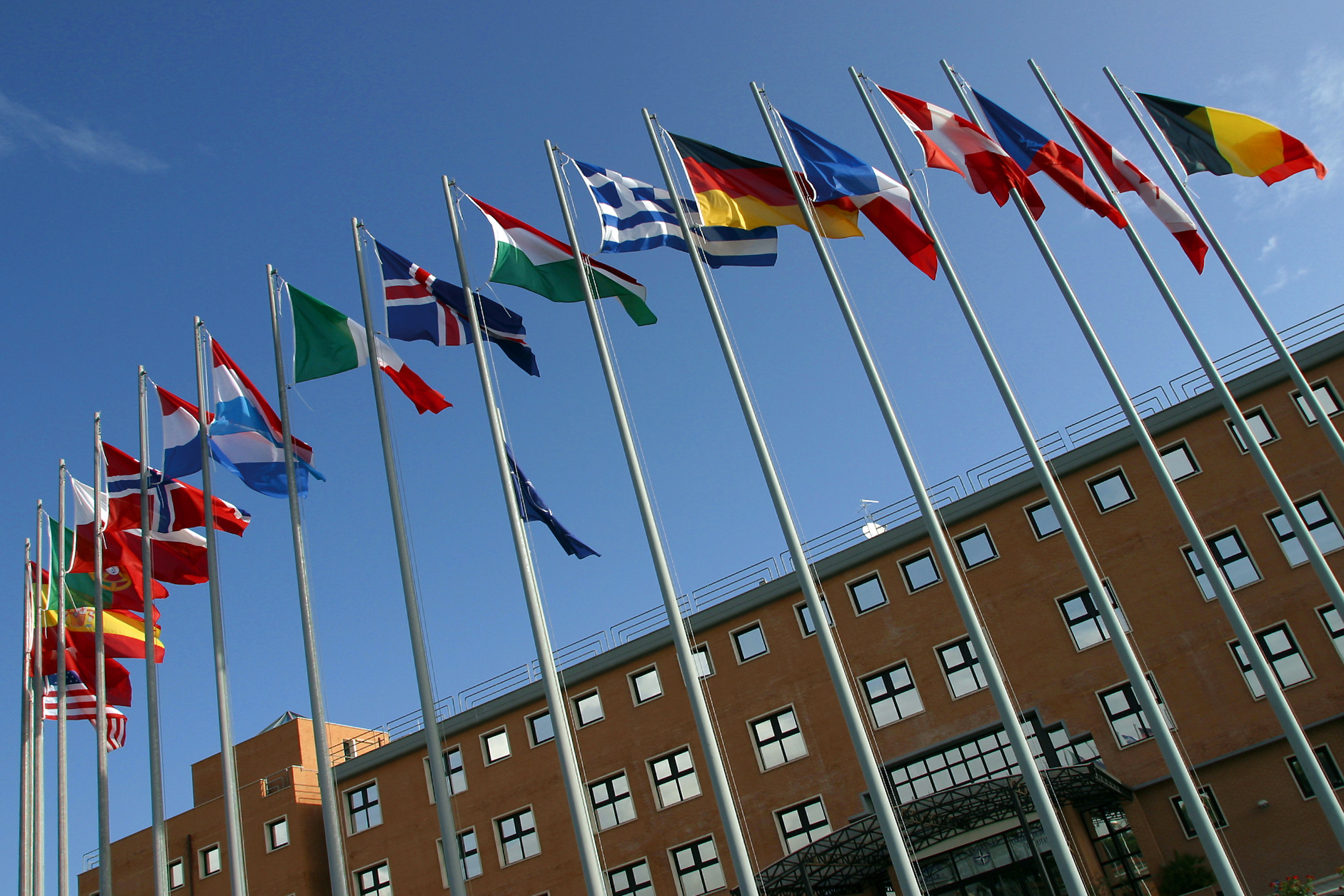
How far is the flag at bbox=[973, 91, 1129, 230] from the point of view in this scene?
17.3 m

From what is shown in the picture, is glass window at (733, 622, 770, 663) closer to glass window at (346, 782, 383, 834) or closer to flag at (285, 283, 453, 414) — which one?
glass window at (346, 782, 383, 834)

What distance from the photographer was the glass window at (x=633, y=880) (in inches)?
1177

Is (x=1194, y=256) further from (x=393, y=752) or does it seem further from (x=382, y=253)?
(x=393, y=752)

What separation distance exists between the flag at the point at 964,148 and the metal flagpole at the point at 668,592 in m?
6.03

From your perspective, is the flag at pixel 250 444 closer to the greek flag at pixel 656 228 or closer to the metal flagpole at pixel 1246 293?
the greek flag at pixel 656 228

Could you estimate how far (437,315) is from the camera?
17406mm

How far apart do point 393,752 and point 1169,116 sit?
30.3 metres

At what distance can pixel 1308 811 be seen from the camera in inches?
912

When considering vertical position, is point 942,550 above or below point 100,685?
below

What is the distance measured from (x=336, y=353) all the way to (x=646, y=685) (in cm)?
1743

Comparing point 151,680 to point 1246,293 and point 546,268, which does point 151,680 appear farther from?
point 1246,293

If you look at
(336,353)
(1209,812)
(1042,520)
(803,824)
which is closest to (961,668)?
(1042,520)

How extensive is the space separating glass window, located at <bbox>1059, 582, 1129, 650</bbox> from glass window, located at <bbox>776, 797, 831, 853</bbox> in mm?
8538

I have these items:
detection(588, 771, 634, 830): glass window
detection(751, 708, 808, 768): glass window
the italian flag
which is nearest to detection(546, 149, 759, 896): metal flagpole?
the italian flag
